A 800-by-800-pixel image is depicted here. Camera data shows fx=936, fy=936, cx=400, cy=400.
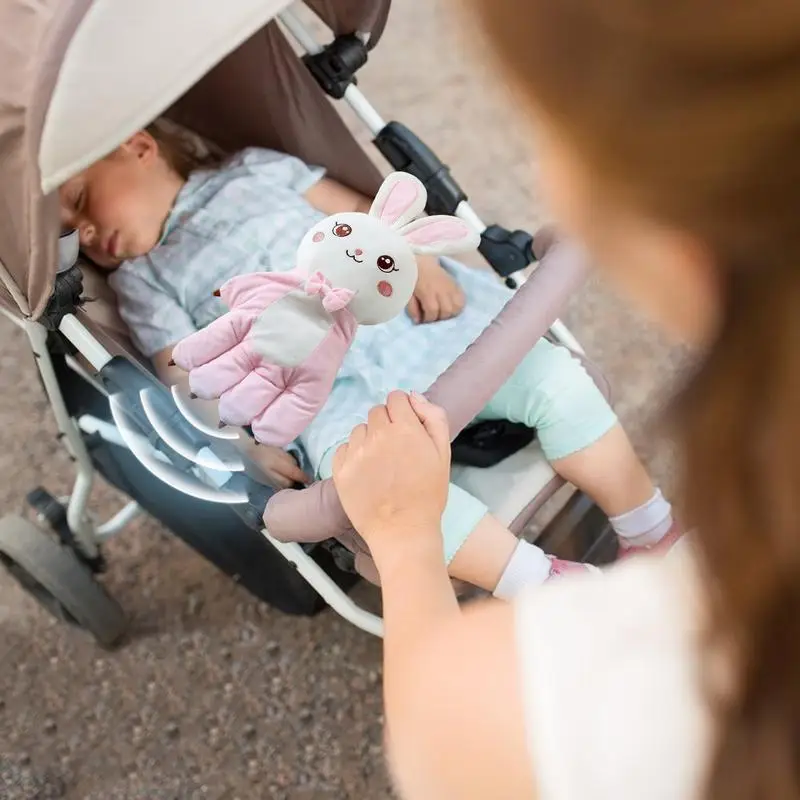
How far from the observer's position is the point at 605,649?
0.51 meters

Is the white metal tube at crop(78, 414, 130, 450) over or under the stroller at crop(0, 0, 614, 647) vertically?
under

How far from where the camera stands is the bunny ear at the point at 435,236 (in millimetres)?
881

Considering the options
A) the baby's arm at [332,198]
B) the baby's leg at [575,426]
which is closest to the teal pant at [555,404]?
the baby's leg at [575,426]

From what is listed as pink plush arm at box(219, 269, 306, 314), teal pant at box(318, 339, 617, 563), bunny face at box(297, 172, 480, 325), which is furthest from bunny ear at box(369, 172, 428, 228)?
teal pant at box(318, 339, 617, 563)

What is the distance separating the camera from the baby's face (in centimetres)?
112

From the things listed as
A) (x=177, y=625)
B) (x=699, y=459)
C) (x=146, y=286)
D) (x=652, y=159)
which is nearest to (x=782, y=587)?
(x=699, y=459)

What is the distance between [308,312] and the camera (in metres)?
0.87

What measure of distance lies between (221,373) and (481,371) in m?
0.24

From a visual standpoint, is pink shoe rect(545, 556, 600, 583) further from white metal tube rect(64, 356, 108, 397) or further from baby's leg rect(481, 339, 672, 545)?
white metal tube rect(64, 356, 108, 397)

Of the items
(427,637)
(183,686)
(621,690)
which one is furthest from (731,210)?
(183,686)

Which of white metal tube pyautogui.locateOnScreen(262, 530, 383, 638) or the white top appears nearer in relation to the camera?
the white top

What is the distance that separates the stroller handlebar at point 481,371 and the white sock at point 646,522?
0.30 meters

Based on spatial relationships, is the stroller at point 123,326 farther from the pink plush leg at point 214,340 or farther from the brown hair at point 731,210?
the brown hair at point 731,210

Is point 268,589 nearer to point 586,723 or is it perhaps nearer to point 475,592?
point 475,592
